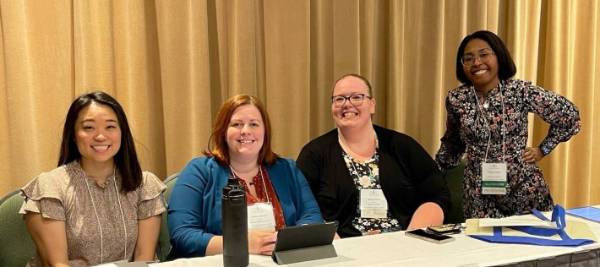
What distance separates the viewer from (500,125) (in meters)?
2.60

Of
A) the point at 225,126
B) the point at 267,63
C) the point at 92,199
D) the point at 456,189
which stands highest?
the point at 267,63

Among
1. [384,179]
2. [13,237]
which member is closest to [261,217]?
[384,179]

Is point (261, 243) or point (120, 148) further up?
point (120, 148)

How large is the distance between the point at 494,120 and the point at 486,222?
955 millimetres

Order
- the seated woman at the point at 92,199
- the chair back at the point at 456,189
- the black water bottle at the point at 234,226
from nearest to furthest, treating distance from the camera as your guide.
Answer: the black water bottle at the point at 234,226 < the seated woman at the point at 92,199 < the chair back at the point at 456,189

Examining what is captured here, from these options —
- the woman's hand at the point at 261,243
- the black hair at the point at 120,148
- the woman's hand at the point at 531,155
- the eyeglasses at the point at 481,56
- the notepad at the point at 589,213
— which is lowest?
the notepad at the point at 589,213

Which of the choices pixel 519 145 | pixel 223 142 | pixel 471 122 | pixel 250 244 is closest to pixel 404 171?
pixel 471 122

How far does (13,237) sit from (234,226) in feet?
3.80

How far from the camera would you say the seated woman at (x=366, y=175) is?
2.38 meters

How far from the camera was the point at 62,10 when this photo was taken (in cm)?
238

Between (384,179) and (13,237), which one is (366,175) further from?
(13,237)

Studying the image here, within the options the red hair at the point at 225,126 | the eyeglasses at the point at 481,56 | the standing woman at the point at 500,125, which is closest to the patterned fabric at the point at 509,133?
the standing woman at the point at 500,125

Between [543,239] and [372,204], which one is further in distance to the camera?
[372,204]

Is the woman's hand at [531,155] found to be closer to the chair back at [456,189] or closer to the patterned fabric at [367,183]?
the chair back at [456,189]
